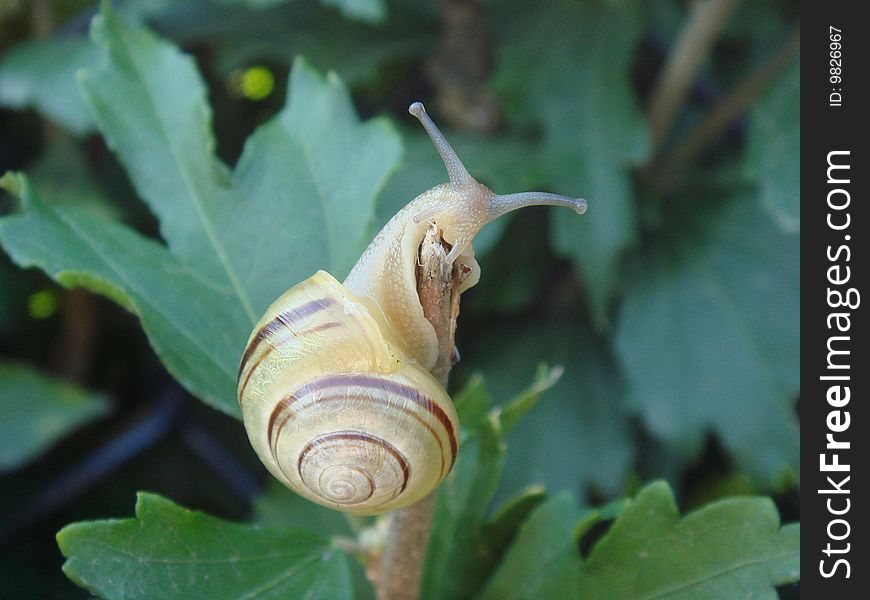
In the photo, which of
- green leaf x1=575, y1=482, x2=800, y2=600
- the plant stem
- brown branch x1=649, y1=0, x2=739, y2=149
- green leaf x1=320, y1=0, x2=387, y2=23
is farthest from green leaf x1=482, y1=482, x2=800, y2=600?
brown branch x1=649, y1=0, x2=739, y2=149

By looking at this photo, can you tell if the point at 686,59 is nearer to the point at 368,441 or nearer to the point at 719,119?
the point at 719,119

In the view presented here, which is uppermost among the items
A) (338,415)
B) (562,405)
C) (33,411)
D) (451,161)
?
(451,161)

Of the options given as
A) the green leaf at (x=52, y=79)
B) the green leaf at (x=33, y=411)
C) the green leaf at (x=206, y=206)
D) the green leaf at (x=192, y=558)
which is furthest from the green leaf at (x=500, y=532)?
the green leaf at (x=52, y=79)

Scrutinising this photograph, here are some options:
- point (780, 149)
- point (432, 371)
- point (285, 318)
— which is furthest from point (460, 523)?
point (780, 149)

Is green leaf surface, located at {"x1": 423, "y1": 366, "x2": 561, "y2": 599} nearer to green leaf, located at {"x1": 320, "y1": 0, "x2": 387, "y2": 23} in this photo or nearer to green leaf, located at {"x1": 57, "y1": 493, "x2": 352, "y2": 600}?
green leaf, located at {"x1": 57, "y1": 493, "x2": 352, "y2": 600}

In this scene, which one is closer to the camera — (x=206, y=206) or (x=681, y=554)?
(x=681, y=554)

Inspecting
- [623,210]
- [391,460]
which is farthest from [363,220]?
[623,210]

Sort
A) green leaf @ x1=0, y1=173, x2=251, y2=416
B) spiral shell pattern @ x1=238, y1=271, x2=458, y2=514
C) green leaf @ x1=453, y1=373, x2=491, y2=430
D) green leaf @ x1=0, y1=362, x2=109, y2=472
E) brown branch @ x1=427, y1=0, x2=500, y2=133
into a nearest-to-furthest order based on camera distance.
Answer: spiral shell pattern @ x1=238, y1=271, x2=458, y2=514 < green leaf @ x1=0, y1=173, x2=251, y2=416 < green leaf @ x1=453, y1=373, x2=491, y2=430 < green leaf @ x1=0, y1=362, x2=109, y2=472 < brown branch @ x1=427, y1=0, x2=500, y2=133

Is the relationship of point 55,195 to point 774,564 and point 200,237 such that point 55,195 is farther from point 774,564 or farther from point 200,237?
point 774,564
